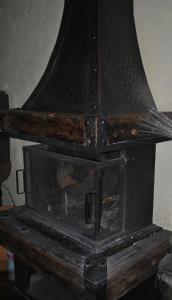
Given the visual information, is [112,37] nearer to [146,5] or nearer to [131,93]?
[131,93]

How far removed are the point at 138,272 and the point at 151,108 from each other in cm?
69

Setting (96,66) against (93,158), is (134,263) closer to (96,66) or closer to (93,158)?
(93,158)

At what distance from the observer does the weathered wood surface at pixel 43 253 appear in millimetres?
1104

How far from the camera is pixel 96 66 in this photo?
44.0 inches

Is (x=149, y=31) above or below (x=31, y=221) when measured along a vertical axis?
A: above

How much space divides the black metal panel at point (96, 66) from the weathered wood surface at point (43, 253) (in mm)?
557

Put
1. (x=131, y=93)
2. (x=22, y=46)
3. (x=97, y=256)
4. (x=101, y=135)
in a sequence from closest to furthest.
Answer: (x=101, y=135) < (x=97, y=256) < (x=131, y=93) < (x=22, y=46)

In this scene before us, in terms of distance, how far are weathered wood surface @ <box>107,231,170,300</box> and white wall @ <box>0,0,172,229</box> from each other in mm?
152

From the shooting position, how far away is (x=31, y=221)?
146 cm

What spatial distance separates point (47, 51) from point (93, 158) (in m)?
1.01

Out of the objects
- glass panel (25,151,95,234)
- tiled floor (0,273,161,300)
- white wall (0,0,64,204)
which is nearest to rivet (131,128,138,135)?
glass panel (25,151,95,234)

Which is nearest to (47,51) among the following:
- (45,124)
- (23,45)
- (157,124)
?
(23,45)

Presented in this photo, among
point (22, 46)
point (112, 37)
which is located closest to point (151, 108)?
point (112, 37)

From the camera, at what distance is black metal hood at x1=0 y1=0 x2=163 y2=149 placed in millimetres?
1053
